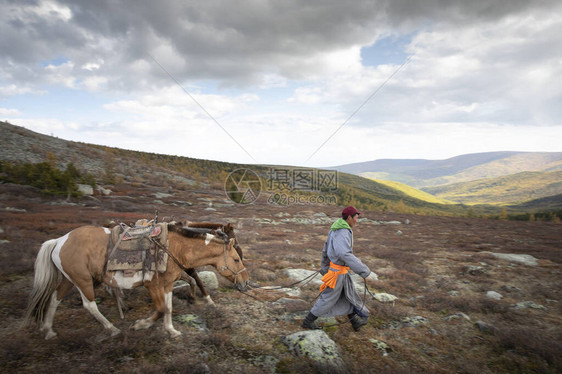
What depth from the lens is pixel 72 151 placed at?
5112 cm

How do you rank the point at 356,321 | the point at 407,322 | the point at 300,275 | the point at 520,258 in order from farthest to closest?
the point at 520,258
the point at 300,275
the point at 407,322
the point at 356,321

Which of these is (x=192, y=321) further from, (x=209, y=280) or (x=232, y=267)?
(x=209, y=280)

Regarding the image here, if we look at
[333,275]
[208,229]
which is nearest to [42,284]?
[208,229]

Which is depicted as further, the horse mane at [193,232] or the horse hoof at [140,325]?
the horse mane at [193,232]

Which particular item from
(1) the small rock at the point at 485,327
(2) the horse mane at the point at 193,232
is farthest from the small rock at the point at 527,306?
(2) the horse mane at the point at 193,232

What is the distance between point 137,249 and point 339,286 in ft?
14.0

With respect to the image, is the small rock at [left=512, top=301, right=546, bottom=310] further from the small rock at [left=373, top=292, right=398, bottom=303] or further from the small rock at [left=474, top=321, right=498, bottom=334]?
the small rock at [left=373, top=292, right=398, bottom=303]

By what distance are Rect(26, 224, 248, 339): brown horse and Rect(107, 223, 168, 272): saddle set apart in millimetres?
129

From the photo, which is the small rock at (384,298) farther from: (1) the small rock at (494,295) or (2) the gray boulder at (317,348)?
(1) the small rock at (494,295)

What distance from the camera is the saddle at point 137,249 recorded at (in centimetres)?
441

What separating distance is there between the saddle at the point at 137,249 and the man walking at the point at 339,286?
342 centimetres

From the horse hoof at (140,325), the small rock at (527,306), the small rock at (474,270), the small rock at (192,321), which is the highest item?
the horse hoof at (140,325)

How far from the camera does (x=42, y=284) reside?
4.28 metres

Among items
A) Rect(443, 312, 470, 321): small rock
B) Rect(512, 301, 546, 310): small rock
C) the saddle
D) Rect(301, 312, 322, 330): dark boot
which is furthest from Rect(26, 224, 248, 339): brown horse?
Rect(512, 301, 546, 310): small rock
